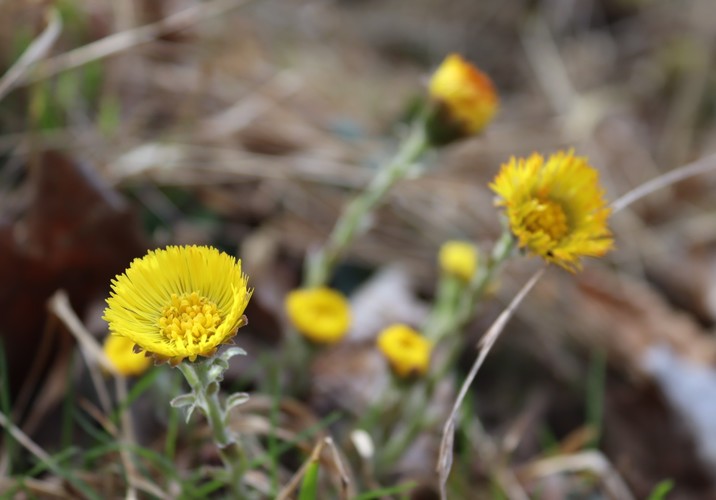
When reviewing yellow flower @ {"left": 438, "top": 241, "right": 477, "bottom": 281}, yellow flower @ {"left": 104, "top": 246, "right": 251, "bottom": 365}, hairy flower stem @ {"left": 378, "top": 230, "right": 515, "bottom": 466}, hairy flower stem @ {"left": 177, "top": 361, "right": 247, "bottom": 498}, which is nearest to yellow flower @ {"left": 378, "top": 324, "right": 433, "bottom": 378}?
hairy flower stem @ {"left": 378, "top": 230, "right": 515, "bottom": 466}

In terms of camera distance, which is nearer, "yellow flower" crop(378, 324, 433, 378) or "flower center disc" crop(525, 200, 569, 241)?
"flower center disc" crop(525, 200, 569, 241)

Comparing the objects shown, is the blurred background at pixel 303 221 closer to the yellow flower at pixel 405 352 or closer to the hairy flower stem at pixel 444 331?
the hairy flower stem at pixel 444 331

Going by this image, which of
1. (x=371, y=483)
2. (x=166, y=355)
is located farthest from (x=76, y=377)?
(x=166, y=355)

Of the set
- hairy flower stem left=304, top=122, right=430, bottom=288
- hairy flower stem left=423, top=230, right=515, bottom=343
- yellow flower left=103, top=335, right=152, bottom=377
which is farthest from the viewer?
hairy flower stem left=304, top=122, right=430, bottom=288

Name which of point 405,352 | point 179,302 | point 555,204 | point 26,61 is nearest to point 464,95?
point 555,204

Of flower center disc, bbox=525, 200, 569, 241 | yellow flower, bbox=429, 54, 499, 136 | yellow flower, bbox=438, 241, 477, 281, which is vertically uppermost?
yellow flower, bbox=429, 54, 499, 136

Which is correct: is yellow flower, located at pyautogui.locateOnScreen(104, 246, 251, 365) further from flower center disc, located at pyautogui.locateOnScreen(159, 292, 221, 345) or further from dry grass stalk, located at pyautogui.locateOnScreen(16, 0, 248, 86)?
dry grass stalk, located at pyautogui.locateOnScreen(16, 0, 248, 86)

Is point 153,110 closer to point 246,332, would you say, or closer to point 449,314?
point 246,332
